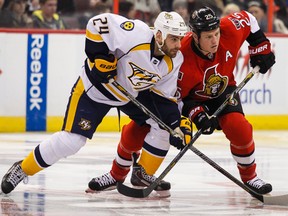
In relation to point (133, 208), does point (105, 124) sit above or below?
below

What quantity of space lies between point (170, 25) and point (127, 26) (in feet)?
0.71

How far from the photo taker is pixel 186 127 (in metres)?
5.26

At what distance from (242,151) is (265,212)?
56 centimetres

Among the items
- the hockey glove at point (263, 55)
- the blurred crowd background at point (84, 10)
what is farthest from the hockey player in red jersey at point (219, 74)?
the blurred crowd background at point (84, 10)

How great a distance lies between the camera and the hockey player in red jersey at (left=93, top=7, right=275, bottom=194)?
5133 mm

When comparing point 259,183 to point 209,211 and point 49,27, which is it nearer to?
point 209,211

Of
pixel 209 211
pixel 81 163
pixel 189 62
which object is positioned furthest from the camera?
pixel 81 163

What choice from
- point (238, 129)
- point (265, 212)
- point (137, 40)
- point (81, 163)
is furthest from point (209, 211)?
point (81, 163)

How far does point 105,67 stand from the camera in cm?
495

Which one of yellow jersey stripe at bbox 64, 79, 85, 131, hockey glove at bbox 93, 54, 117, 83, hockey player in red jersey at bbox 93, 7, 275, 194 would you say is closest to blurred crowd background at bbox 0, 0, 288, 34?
hockey player in red jersey at bbox 93, 7, 275, 194

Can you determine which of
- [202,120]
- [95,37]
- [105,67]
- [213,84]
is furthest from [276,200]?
[95,37]

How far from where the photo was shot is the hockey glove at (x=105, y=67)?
4.94 metres

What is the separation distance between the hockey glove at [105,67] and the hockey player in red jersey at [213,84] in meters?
0.39

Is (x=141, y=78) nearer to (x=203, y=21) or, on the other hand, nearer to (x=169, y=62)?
(x=169, y=62)
